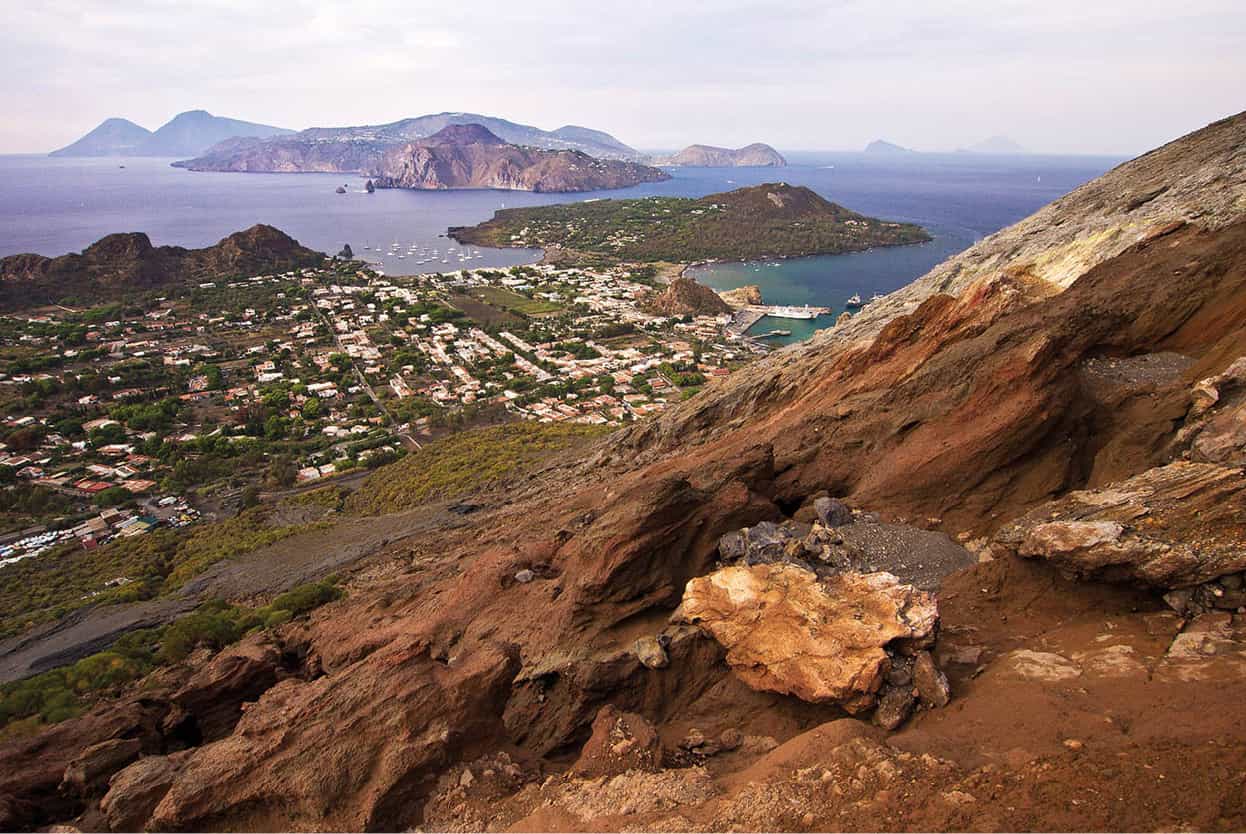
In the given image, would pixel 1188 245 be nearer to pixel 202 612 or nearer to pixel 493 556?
pixel 493 556

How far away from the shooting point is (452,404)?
208ft

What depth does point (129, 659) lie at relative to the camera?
20.6m

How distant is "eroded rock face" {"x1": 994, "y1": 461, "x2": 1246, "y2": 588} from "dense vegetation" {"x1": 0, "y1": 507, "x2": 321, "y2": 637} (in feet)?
116

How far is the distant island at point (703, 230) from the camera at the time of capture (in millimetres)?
144875

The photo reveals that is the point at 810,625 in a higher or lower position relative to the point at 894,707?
higher

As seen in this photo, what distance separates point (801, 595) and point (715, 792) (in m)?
3.30

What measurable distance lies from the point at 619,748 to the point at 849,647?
396 cm

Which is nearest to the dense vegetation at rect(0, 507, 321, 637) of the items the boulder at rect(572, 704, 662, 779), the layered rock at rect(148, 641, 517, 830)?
the layered rock at rect(148, 641, 517, 830)

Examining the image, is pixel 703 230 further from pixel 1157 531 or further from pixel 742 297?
pixel 1157 531

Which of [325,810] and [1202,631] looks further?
[325,810]

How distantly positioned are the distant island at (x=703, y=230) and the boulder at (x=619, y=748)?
433ft

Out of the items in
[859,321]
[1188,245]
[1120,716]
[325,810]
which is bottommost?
[325,810]

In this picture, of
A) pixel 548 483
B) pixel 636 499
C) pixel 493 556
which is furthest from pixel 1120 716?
pixel 548 483

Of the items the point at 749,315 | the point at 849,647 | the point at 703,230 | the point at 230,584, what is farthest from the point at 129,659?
the point at 703,230
